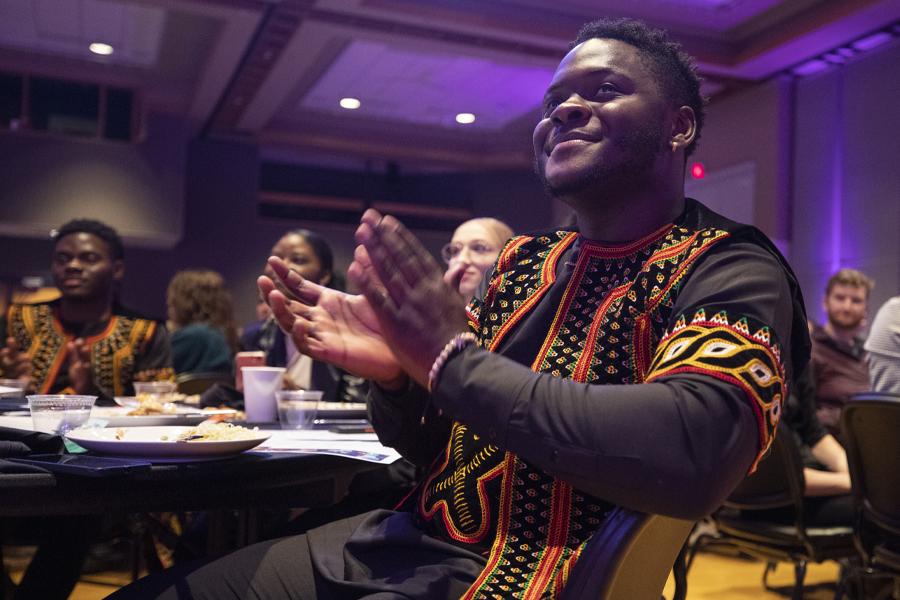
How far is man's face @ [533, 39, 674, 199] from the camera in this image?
1188mm

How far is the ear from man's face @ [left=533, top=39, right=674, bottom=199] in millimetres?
26

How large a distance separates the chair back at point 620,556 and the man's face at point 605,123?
481 millimetres

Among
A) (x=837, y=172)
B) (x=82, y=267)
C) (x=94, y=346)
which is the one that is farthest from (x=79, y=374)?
(x=837, y=172)

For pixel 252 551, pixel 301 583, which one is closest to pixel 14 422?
pixel 252 551

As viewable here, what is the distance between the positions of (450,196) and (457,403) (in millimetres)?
9704

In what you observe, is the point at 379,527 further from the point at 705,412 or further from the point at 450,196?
the point at 450,196

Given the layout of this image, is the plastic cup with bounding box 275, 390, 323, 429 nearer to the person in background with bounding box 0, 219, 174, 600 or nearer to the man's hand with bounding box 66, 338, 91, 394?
the man's hand with bounding box 66, 338, 91, 394

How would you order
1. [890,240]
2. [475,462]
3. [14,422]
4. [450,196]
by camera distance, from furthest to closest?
[450,196] → [890,240] → [14,422] → [475,462]

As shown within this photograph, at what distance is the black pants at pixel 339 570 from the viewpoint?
43.1 inches

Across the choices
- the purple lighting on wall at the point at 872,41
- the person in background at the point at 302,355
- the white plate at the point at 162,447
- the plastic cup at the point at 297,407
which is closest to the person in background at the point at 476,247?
the person in background at the point at 302,355

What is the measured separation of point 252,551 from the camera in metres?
1.27

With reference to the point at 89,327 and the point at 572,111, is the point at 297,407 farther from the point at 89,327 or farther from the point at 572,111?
the point at 89,327

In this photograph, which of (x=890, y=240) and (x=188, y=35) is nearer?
(x=890, y=240)

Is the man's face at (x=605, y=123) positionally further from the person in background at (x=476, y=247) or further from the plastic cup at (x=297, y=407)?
the person in background at (x=476, y=247)
